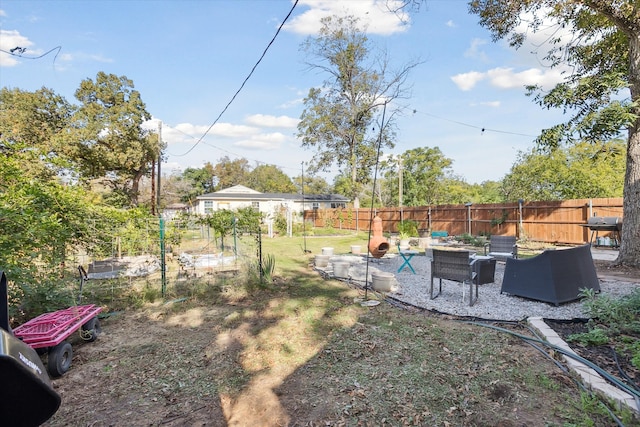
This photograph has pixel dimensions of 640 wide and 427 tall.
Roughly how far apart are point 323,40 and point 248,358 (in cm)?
2671

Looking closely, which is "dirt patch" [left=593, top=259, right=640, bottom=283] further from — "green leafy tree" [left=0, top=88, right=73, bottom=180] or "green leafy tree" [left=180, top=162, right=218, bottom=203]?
"green leafy tree" [left=180, top=162, right=218, bottom=203]

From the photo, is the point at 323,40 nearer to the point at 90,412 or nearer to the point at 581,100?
the point at 581,100

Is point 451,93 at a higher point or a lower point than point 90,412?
higher

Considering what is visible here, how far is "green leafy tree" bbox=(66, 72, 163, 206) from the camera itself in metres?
17.4

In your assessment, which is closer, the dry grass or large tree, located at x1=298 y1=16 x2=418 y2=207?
the dry grass

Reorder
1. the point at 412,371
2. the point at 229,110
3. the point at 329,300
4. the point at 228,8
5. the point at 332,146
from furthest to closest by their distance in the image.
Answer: the point at 332,146 < the point at 229,110 < the point at 228,8 < the point at 329,300 < the point at 412,371

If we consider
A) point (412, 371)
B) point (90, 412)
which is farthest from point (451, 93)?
point (90, 412)

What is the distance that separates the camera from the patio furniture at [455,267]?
476 cm

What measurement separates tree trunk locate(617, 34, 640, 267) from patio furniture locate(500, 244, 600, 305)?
3.39 metres

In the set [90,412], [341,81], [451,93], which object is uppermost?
[341,81]

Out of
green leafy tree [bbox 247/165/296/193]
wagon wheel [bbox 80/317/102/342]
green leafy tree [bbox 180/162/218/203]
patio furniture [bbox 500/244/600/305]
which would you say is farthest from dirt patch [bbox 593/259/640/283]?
green leafy tree [bbox 247/165/296/193]

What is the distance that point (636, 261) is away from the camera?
7105mm

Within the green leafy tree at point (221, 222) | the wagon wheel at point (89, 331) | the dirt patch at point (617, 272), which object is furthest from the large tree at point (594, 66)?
the wagon wheel at point (89, 331)

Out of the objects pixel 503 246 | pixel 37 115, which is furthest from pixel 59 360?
pixel 37 115
